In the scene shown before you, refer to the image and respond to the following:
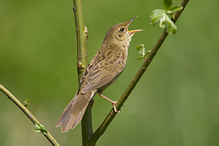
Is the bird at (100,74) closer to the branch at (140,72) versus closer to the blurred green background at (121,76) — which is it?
the branch at (140,72)

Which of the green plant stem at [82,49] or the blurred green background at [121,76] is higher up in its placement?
the green plant stem at [82,49]

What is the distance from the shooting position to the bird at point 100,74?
9.50 ft

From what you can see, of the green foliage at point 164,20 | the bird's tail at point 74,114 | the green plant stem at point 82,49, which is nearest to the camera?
the green foliage at point 164,20

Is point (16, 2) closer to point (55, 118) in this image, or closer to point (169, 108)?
point (55, 118)

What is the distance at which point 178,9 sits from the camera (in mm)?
1926

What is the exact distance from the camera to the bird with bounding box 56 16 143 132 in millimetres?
2895

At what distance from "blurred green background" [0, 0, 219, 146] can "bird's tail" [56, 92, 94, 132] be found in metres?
0.86

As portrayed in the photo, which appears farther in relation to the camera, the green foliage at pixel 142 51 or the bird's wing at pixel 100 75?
the bird's wing at pixel 100 75

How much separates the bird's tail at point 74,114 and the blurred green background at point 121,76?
0.86m

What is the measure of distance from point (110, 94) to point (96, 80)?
1459 mm

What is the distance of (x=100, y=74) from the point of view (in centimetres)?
359

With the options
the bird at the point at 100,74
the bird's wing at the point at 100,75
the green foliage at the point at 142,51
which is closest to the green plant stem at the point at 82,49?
the bird at the point at 100,74

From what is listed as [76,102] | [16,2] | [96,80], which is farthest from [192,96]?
[16,2]

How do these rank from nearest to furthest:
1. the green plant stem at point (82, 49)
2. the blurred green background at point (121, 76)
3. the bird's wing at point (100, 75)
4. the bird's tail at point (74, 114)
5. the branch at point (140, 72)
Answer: the branch at point (140, 72), the green plant stem at point (82, 49), the bird's tail at point (74, 114), the bird's wing at point (100, 75), the blurred green background at point (121, 76)
